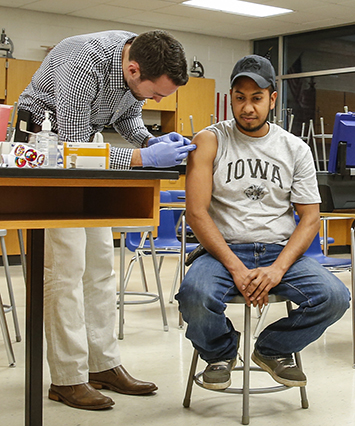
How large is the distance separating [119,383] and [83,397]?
0.18m

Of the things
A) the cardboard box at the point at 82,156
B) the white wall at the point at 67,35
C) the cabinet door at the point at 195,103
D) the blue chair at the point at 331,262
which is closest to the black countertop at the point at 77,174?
the cardboard box at the point at 82,156

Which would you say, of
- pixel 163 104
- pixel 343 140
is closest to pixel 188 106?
pixel 163 104

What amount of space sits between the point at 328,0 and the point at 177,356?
5.29m

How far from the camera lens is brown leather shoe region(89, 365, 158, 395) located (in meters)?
2.20

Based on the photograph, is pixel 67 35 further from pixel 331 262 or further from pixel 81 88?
pixel 81 88

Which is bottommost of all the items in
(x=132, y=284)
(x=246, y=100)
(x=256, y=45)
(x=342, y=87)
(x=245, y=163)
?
(x=132, y=284)

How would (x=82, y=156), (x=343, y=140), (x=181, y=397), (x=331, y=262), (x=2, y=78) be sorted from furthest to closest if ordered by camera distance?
1. (x=2, y=78)
2. (x=331, y=262)
3. (x=343, y=140)
4. (x=181, y=397)
5. (x=82, y=156)

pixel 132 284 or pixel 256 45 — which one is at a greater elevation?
pixel 256 45

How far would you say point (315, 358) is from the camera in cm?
275

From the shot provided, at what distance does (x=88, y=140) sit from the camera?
2.02 m

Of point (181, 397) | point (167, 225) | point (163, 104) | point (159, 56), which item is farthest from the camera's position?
point (163, 104)

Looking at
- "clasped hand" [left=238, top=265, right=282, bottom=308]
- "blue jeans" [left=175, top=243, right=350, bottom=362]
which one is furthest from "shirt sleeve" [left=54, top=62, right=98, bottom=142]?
"clasped hand" [left=238, top=265, right=282, bottom=308]

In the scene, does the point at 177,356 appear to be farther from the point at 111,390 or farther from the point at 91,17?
the point at 91,17

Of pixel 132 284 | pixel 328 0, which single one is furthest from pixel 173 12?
pixel 132 284
